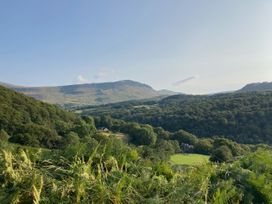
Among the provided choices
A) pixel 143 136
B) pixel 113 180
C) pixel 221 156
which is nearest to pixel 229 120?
pixel 143 136

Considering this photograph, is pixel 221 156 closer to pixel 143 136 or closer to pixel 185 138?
pixel 143 136

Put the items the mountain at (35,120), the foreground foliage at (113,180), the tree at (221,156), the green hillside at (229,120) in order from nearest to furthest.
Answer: the foreground foliage at (113,180), the tree at (221,156), the mountain at (35,120), the green hillside at (229,120)

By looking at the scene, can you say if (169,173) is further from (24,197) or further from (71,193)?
(24,197)

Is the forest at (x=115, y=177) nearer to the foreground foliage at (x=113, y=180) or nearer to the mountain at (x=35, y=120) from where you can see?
the foreground foliage at (x=113, y=180)

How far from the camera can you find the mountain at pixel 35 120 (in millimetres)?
72438

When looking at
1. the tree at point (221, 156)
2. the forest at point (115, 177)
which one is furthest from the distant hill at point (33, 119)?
the forest at point (115, 177)

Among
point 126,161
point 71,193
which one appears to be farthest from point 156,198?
point 126,161

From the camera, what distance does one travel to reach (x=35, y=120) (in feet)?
314

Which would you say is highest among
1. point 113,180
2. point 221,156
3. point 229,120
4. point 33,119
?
point 113,180

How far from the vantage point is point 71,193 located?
3.77m

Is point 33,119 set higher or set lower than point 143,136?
higher

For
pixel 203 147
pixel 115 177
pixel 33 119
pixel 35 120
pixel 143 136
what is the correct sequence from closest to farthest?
pixel 115 177 < pixel 203 147 < pixel 143 136 < pixel 35 120 < pixel 33 119

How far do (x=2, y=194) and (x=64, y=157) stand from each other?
118 centimetres

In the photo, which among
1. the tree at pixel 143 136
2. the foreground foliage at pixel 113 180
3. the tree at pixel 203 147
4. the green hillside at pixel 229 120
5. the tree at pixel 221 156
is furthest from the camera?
the green hillside at pixel 229 120
